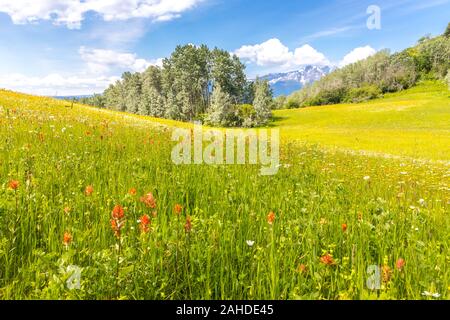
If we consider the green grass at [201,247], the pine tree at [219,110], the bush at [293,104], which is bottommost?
the green grass at [201,247]

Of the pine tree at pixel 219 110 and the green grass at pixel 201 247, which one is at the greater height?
the pine tree at pixel 219 110

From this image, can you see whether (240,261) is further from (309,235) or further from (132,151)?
(132,151)

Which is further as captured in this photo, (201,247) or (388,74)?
(388,74)

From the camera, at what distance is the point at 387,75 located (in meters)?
126

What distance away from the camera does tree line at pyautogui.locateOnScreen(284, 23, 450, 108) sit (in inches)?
4557

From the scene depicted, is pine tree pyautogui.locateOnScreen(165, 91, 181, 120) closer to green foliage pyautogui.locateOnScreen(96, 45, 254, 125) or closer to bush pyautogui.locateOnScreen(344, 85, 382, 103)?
green foliage pyautogui.locateOnScreen(96, 45, 254, 125)

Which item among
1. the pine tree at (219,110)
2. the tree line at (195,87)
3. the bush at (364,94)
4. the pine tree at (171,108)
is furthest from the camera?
the bush at (364,94)

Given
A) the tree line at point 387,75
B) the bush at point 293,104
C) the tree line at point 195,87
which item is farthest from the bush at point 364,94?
the tree line at point 195,87

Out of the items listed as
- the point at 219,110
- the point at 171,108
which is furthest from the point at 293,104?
the point at 219,110

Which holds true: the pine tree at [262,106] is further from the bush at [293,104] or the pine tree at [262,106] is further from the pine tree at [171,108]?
the bush at [293,104]

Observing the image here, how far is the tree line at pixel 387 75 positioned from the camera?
115750 mm

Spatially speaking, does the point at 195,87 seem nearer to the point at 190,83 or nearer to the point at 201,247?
the point at 190,83

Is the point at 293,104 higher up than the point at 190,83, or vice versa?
the point at 190,83

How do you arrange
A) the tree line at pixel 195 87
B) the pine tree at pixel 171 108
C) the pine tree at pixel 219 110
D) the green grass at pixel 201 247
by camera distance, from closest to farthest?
the green grass at pixel 201 247 < the pine tree at pixel 219 110 < the tree line at pixel 195 87 < the pine tree at pixel 171 108
